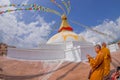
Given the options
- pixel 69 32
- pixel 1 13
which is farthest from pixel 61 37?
pixel 1 13

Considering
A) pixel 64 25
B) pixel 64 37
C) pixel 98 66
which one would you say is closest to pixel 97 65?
pixel 98 66

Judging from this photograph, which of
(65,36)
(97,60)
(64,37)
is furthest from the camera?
(65,36)

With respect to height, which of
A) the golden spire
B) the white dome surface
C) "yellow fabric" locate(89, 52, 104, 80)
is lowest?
"yellow fabric" locate(89, 52, 104, 80)

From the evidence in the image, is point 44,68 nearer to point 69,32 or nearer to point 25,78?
point 25,78

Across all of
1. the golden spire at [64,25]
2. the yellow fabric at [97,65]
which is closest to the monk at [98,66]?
the yellow fabric at [97,65]

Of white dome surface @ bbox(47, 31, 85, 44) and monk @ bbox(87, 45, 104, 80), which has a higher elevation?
white dome surface @ bbox(47, 31, 85, 44)

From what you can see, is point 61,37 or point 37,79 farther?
point 61,37

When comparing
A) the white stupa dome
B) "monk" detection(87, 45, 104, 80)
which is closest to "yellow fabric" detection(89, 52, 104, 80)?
"monk" detection(87, 45, 104, 80)

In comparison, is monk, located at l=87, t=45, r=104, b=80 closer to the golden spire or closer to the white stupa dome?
the white stupa dome

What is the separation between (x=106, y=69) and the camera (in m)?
8.45

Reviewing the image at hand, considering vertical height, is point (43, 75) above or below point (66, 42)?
below

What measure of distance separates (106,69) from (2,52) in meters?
13.9

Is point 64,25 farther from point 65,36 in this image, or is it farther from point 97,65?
point 97,65

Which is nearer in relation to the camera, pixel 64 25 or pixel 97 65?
pixel 97 65
